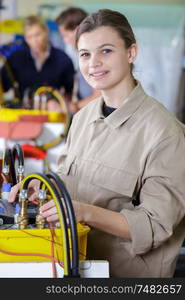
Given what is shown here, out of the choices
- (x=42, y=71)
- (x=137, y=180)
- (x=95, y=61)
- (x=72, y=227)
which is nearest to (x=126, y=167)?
(x=137, y=180)

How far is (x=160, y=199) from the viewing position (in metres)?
1.49

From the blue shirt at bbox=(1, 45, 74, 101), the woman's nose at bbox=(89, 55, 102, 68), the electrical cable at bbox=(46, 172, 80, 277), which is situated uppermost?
the woman's nose at bbox=(89, 55, 102, 68)

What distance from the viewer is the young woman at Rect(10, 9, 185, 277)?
1499mm

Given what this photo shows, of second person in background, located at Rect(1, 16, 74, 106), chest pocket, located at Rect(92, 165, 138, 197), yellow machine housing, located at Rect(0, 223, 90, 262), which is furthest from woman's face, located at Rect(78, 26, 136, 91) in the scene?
second person in background, located at Rect(1, 16, 74, 106)

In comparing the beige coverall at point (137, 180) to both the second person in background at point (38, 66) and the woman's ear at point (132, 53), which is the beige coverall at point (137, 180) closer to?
the woman's ear at point (132, 53)

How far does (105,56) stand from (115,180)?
1.06 feet

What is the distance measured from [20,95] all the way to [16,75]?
0.61 ft

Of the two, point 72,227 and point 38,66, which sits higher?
point 72,227

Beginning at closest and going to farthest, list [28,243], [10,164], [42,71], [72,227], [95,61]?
[72,227] → [28,243] → [95,61] → [10,164] → [42,71]

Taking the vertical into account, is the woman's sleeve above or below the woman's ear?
below

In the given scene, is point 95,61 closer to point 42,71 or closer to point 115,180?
point 115,180

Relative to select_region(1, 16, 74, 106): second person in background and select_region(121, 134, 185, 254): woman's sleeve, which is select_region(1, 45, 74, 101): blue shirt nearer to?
select_region(1, 16, 74, 106): second person in background

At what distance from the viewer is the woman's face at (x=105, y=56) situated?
63.2 inches

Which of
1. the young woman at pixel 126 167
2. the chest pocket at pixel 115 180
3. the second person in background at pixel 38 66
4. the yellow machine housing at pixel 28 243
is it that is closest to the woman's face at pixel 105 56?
the young woman at pixel 126 167
